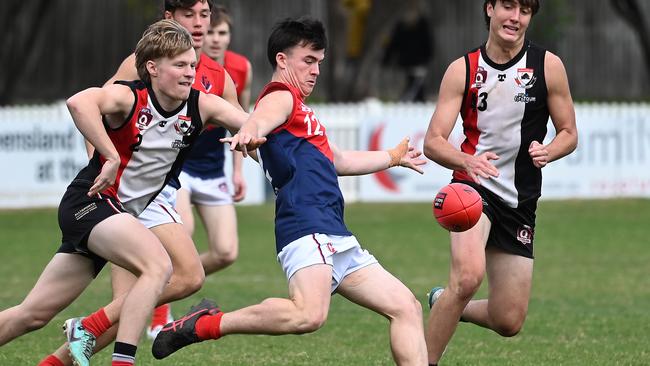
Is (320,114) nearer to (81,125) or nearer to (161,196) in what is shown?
(161,196)

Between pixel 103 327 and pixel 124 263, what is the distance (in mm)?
461

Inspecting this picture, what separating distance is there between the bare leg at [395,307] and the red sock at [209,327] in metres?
0.64

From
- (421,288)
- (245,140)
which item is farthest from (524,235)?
(421,288)

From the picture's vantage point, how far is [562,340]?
28.4 ft

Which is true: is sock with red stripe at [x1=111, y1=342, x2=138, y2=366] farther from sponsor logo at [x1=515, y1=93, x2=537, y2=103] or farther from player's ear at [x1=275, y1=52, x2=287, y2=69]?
sponsor logo at [x1=515, y1=93, x2=537, y2=103]

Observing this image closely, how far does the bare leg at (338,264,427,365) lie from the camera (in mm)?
6055

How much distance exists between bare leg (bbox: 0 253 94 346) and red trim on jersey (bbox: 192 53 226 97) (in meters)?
1.71

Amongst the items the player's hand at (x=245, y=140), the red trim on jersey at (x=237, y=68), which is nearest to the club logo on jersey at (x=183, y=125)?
the player's hand at (x=245, y=140)

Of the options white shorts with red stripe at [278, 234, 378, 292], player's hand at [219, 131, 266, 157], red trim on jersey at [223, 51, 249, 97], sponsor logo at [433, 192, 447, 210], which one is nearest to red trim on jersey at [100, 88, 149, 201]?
player's hand at [219, 131, 266, 157]

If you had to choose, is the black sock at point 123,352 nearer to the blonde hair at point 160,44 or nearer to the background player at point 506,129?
the blonde hair at point 160,44

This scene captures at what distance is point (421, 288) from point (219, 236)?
2770 mm

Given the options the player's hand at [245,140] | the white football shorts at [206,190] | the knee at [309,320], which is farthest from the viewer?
the white football shorts at [206,190]

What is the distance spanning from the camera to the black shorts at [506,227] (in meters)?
7.11

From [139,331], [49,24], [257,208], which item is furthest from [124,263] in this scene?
[49,24]
